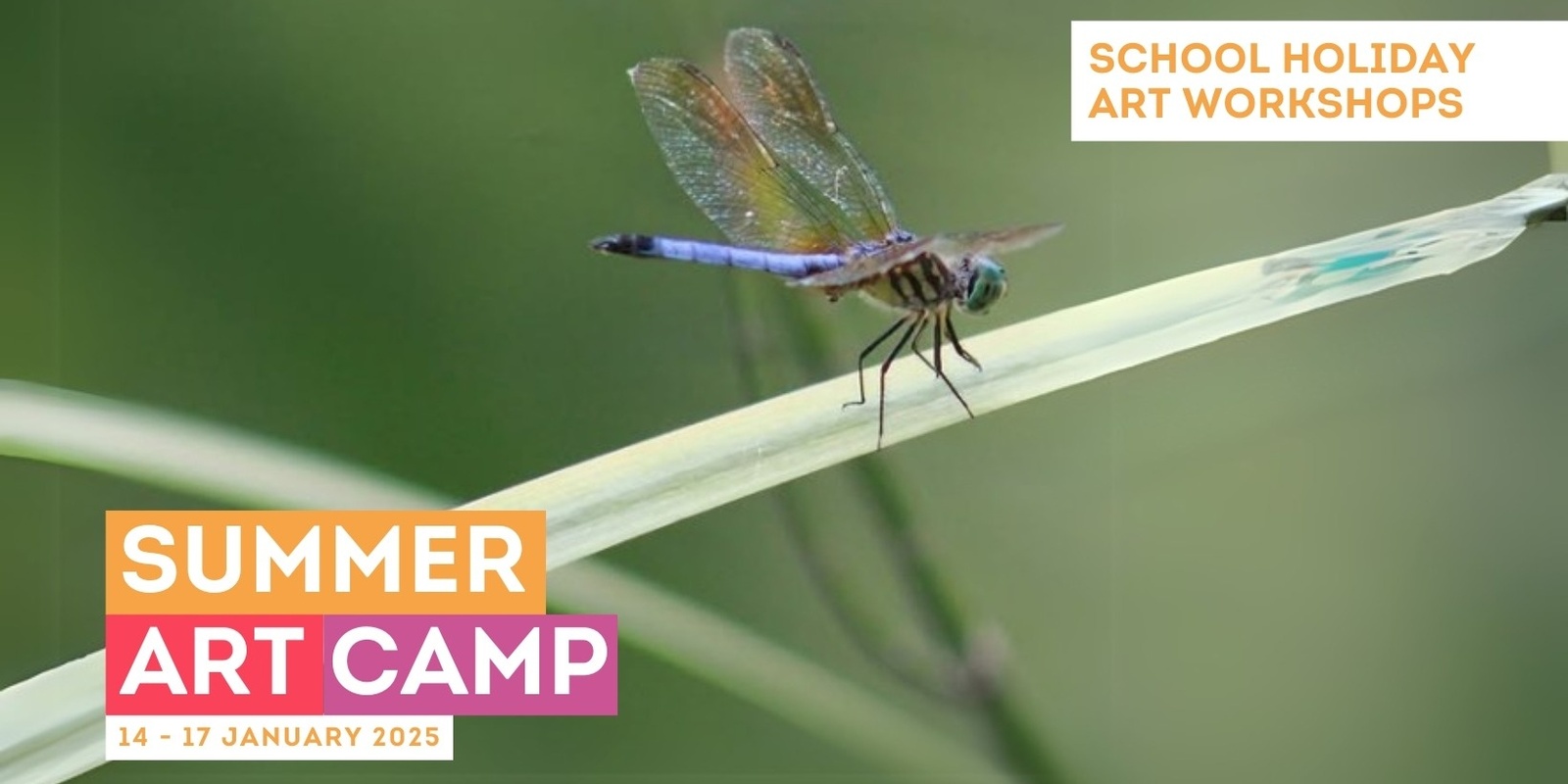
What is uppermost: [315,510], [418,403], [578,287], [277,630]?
[578,287]

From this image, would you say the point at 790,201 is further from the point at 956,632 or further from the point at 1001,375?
the point at 956,632

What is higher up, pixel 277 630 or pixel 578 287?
pixel 578 287

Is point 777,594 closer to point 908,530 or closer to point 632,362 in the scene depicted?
point 908,530

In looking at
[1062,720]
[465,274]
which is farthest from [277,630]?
[1062,720]

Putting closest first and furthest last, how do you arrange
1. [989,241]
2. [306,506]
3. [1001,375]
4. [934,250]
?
[989,241] → [934,250] → [1001,375] → [306,506]

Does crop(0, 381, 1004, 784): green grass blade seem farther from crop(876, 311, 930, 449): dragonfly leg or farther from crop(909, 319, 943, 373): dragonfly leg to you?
crop(909, 319, 943, 373): dragonfly leg

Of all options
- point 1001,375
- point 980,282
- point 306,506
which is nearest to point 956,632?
point 1001,375

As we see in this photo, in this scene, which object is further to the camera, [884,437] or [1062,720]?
[1062,720]
